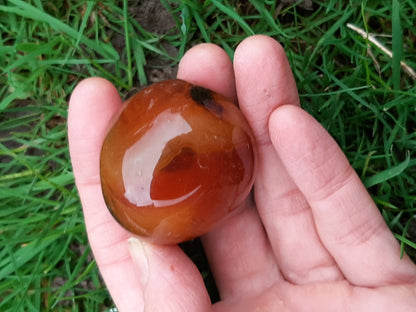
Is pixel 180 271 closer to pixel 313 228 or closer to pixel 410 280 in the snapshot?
pixel 313 228

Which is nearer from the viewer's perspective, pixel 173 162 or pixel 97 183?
pixel 173 162

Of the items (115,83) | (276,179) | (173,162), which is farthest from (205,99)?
(115,83)

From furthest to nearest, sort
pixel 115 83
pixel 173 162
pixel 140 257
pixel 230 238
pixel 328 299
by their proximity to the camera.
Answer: pixel 115 83, pixel 230 238, pixel 328 299, pixel 140 257, pixel 173 162

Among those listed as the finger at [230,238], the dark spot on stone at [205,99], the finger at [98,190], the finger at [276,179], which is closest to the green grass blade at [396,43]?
the finger at [276,179]

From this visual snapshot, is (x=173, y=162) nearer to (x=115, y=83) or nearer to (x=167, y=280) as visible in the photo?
(x=167, y=280)

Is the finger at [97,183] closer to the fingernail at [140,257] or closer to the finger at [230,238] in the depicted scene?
the fingernail at [140,257]

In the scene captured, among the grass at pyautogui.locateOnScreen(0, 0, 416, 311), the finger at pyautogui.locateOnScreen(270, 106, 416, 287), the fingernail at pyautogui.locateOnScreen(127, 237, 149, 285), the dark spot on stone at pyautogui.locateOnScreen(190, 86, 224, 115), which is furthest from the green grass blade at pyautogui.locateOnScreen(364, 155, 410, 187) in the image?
the fingernail at pyautogui.locateOnScreen(127, 237, 149, 285)

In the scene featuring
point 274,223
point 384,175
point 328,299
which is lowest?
point 328,299

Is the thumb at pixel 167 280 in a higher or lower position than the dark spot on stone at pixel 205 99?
lower
